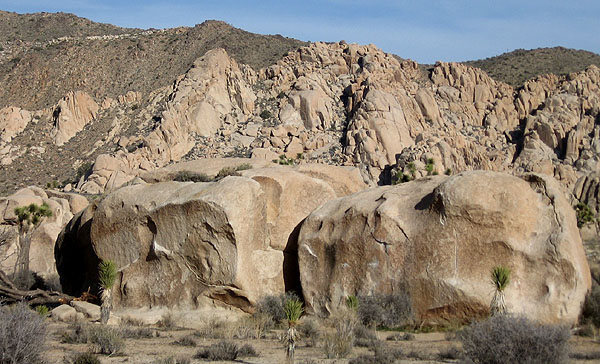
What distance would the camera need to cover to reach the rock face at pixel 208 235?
2006 cm

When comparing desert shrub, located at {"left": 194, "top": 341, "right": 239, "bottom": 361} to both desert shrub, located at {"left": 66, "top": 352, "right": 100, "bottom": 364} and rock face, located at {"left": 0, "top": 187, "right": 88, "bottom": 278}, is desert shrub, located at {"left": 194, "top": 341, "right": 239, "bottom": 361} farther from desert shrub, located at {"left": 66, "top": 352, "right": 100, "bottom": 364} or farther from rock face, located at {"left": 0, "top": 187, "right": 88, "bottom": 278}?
rock face, located at {"left": 0, "top": 187, "right": 88, "bottom": 278}

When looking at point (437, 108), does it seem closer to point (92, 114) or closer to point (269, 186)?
point (92, 114)

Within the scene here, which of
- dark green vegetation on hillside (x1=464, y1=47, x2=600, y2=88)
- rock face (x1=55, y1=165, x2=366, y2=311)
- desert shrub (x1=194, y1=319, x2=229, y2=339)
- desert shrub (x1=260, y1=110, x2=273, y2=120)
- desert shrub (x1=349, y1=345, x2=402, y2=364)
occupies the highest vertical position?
dark green vegetation on hillside (x1=464, y1=47, x2=600, y2=88)

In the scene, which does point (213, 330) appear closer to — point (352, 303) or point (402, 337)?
point (352, 303)

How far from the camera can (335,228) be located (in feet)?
65.8

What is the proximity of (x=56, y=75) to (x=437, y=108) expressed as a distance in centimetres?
4930

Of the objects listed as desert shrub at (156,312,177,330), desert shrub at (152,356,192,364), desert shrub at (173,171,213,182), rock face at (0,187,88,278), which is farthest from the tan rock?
desert shrub at (152,356,192,364)

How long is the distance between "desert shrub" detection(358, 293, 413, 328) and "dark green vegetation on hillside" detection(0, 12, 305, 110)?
231ft

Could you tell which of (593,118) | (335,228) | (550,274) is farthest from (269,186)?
(593,118)

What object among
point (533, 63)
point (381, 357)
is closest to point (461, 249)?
point (381, 357)

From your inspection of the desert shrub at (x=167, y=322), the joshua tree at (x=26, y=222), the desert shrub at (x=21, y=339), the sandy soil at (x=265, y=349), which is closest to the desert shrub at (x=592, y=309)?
the sandy soil at (x=265, y=349)

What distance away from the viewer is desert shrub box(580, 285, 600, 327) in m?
16.4

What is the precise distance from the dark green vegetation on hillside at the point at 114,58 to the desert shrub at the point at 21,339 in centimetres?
7568

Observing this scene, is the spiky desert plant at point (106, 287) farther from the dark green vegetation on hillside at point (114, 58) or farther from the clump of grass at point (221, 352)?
the dark green vegetation on hillside at point (114, 58)
